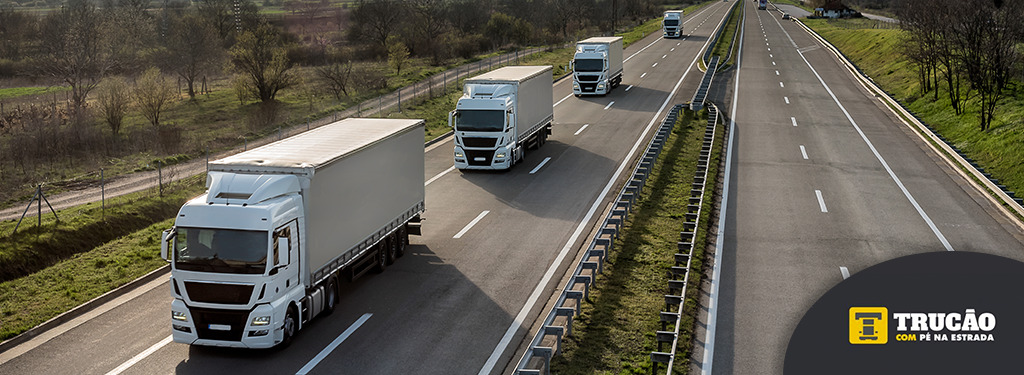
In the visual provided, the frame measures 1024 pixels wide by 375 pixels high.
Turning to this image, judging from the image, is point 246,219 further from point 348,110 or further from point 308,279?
point 348,110

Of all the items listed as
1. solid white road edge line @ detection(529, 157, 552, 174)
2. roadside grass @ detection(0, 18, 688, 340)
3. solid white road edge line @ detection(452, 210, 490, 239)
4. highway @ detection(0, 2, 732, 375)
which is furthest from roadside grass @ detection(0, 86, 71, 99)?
solid white road edge line @ detection(452, 210, 490, 239)

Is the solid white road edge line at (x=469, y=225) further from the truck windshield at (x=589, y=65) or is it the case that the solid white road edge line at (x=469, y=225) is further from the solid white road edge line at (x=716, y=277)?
the truck windshield at (x=589, y=65)

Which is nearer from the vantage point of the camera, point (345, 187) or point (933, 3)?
point (345, 187)

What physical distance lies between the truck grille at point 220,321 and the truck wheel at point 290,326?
79 centimetres

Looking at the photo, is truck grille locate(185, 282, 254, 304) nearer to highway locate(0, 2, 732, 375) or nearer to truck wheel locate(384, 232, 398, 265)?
highway locate(0, 2, 732, 375)

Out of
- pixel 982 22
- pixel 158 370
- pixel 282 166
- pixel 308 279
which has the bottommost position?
pixel 158 370

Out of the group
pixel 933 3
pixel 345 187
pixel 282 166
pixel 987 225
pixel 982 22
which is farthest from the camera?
pixel 933 3

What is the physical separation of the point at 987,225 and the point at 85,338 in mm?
22948

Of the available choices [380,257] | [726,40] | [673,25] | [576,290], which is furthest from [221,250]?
[673,25]

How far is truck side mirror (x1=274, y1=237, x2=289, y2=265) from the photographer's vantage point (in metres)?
13.8

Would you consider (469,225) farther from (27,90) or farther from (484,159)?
(27,90)

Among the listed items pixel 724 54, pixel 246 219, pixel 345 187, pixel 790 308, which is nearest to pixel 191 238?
pixel 246 219

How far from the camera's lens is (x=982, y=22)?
36.1m

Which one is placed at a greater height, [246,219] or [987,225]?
[246,219]
